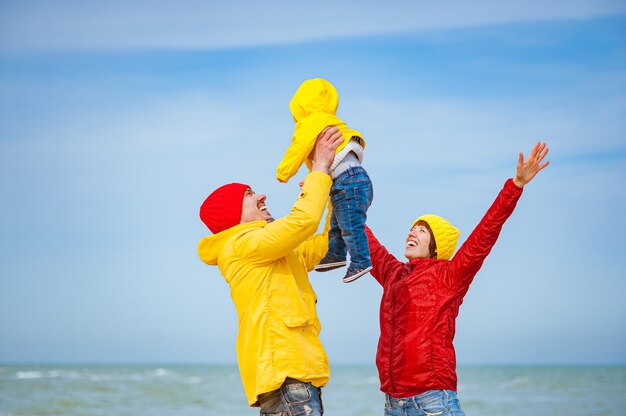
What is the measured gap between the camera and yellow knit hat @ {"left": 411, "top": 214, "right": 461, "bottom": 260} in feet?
16.1

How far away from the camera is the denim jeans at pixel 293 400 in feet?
12.7

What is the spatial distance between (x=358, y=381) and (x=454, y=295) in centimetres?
2231

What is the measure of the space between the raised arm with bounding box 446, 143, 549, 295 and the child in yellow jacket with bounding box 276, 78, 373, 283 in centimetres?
63

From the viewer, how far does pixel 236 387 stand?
76.8ft

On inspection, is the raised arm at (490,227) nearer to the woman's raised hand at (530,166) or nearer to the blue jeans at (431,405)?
the woman's raised hand at (530,166)

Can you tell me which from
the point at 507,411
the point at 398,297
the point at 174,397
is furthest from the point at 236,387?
the point at 398,297

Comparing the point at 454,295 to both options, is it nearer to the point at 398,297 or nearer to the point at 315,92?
the point at 398,297

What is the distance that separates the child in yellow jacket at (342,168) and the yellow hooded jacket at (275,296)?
0.76 ft

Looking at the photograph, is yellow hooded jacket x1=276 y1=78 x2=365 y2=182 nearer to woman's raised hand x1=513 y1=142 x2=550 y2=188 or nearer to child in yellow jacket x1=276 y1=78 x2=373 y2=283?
child in yellow jacket x1=276 y1=78 x2=373 y2=283

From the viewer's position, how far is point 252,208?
430cm

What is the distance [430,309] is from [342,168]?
98 centimetres

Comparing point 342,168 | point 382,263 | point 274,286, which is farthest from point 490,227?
point 274,286

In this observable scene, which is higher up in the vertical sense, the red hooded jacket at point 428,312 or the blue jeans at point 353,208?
the blue jeans at point 353,208

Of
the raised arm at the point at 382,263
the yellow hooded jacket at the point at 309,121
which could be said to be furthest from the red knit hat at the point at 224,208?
the raised arm at the point at 382,263
